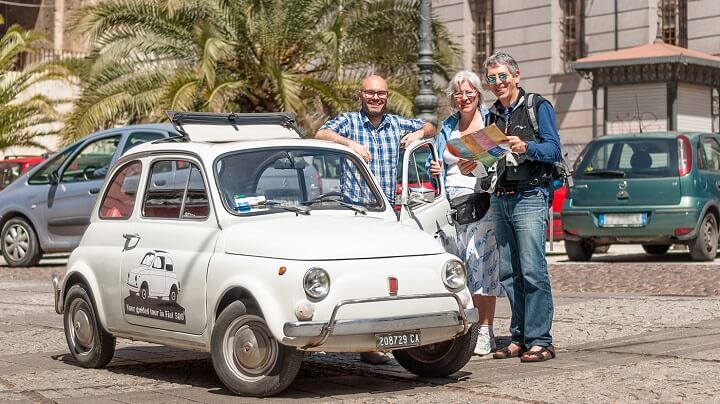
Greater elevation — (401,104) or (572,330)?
(401,104)

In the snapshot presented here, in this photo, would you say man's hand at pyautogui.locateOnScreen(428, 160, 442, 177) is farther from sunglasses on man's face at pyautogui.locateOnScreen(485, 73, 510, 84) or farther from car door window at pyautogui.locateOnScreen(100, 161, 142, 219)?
car door window at pyautogui.locateOnScreen(100, 161, 142, 219)

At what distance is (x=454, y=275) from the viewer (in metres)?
7.87

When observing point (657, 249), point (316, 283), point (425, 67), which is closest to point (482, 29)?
point (425, 67)

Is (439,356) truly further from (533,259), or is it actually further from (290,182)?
(290,182)

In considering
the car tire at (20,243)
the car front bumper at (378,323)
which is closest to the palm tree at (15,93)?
the car tire at (20,243)

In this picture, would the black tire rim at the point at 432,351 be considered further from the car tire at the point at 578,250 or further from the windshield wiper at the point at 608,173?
the car tire at the point at 578,250

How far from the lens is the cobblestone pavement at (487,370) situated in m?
7.60

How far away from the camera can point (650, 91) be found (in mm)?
34000

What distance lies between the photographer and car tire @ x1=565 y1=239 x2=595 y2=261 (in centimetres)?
1897

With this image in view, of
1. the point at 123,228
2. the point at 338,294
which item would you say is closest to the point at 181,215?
the point at 123,228

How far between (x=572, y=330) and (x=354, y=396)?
3.31 meters

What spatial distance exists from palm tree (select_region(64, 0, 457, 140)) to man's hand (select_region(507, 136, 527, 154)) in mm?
17552

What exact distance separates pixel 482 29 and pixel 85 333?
110 feet

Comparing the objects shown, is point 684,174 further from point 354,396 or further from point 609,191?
point 354,396
